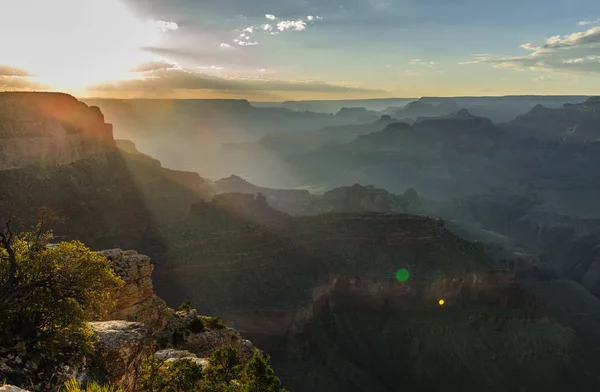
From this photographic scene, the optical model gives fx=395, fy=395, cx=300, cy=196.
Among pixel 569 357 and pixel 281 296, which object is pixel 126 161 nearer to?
pixel 281 296

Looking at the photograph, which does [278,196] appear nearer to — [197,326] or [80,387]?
[197,326]

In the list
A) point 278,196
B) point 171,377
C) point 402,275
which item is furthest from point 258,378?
point 278,196

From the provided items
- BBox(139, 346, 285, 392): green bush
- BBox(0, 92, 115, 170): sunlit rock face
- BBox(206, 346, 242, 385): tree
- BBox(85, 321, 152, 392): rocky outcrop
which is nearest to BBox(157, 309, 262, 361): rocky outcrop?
BBox(206, 346, 242, 385): tree

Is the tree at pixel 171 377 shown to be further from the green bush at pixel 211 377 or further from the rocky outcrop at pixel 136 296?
the rocky outcrop at pixel 136 296

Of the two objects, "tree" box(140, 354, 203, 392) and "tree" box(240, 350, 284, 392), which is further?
"tree" box(240, 350, 284, 392)

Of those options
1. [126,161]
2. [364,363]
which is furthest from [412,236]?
[126,161]

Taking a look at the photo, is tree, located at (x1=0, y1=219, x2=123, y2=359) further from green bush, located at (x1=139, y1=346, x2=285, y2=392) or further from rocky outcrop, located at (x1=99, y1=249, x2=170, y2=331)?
rocky outcrop, located at (x1=99, y1=249, x2=170, y2=331)
